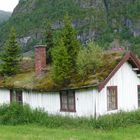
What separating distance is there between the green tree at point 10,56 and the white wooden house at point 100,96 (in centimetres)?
385

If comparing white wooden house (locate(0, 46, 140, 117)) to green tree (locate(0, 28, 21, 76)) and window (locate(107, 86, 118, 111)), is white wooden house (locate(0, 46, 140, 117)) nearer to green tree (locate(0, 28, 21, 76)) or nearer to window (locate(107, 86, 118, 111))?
window (locate(107, 86, 118, 111))

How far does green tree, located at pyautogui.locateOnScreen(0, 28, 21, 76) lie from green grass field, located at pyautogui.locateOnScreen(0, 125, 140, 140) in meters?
9.17

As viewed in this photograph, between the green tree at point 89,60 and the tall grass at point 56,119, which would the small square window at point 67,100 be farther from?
the green tree at point 89,60

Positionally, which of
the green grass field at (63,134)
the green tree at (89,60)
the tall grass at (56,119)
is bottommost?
the green grass field at (63,134)

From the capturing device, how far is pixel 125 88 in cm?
3036

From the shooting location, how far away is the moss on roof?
2855 cm

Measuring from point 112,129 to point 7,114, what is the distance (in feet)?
23.1

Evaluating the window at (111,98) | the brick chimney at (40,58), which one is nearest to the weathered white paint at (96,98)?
the window at (111,98)

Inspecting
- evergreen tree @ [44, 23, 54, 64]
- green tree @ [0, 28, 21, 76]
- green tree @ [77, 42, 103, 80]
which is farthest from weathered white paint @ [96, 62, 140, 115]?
green tree @ [0, 28, 21, 76]

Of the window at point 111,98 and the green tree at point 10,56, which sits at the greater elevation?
the green tree at point 10,56

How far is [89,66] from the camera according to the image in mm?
29562

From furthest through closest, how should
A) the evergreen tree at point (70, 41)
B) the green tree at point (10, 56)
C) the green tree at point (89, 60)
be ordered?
1. the green tree at point (10, 56)
2. the evergreen tree at point (70, 41)
3. the green tree at point (89, 60)

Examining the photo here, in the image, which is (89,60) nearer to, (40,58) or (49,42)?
(40,58)

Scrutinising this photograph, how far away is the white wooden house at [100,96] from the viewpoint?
28.2 meters
